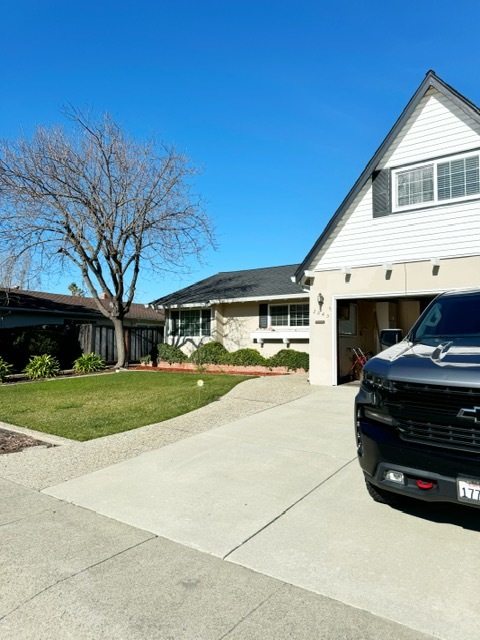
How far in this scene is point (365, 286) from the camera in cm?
1117

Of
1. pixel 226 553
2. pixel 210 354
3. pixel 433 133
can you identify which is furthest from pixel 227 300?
pixel 226 553

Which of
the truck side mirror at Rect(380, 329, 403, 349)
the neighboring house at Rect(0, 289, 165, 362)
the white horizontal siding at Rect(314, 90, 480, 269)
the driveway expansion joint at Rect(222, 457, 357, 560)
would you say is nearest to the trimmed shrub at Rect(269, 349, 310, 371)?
the white horizontal siding at Rect(314, 90, 480, 269)

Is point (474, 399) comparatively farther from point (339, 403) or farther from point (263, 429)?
point (339, 403)

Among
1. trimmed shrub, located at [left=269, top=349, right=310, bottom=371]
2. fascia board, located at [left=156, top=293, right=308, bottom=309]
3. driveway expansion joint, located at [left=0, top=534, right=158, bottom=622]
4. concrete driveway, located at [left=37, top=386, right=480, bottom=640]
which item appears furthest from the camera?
fascia board, located at [left=156, top=293, right=308, bottom=309]

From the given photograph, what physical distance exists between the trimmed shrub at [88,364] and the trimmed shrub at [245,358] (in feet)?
17.7

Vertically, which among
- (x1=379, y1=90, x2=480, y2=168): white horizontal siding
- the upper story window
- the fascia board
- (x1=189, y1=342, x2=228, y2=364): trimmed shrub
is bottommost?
(x1=189, y1=342, x2=228, y2=364): trimmed shrub

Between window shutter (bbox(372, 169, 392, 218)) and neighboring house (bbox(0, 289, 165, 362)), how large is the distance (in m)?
13.1

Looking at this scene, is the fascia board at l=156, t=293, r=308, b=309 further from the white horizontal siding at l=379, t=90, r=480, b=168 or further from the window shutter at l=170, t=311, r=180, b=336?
the white horizontal siding at l=379, t=90, r=480, b=168

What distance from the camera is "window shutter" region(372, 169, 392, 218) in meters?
11.0

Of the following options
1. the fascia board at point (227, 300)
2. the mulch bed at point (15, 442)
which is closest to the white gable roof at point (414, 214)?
the fascia board at point (227, 300)

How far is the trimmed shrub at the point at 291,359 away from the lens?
15.2m

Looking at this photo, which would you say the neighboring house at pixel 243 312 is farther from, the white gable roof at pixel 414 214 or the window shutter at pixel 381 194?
the window shutter at pixel 381 194

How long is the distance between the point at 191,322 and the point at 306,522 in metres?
16.8

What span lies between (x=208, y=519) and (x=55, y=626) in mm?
1603
